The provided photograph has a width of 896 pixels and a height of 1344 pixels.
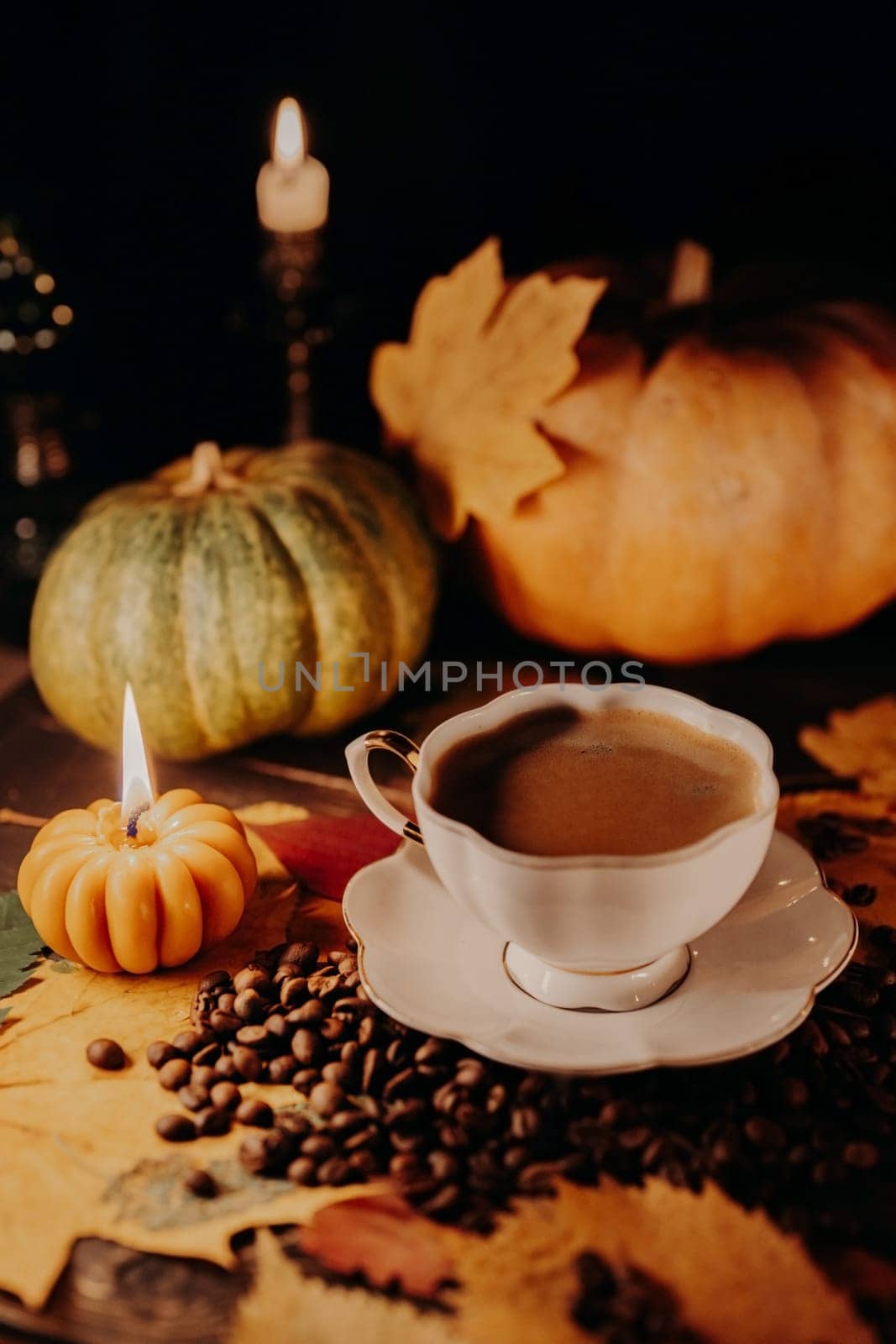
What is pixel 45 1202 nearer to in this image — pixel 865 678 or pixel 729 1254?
pixel 729 1254

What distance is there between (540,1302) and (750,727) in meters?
0.40

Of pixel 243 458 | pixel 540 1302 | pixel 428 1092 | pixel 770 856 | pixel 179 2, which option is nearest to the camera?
pixel 540 1302

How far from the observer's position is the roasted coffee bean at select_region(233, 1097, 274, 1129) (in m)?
0.85

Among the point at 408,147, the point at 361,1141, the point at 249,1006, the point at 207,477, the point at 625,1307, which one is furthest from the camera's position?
the point at 408,147

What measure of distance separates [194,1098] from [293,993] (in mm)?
111

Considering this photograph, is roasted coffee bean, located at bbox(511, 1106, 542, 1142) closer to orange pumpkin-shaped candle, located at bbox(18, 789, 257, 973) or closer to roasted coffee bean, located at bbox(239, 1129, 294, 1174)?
roasted coffee bean, located at bbox(239, 1129, 294, 1174)

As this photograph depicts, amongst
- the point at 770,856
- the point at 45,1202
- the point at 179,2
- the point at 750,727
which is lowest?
the point at 45,1202

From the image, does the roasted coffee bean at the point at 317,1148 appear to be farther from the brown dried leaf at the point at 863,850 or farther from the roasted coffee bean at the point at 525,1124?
the brown dried leaf at the point at 863,850

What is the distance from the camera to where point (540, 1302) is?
733 mm

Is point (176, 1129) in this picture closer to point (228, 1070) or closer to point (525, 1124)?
point (228, 1070)

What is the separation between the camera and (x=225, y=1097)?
33.8 inches

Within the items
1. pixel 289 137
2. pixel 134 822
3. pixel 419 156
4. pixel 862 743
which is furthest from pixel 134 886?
pixel 419 156

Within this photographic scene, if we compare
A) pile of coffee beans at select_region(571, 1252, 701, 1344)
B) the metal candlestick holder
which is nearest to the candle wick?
pile of coffee beans at select_region(571, 1252, 701, 1344)

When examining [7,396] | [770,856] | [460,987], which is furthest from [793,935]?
[7,396]
